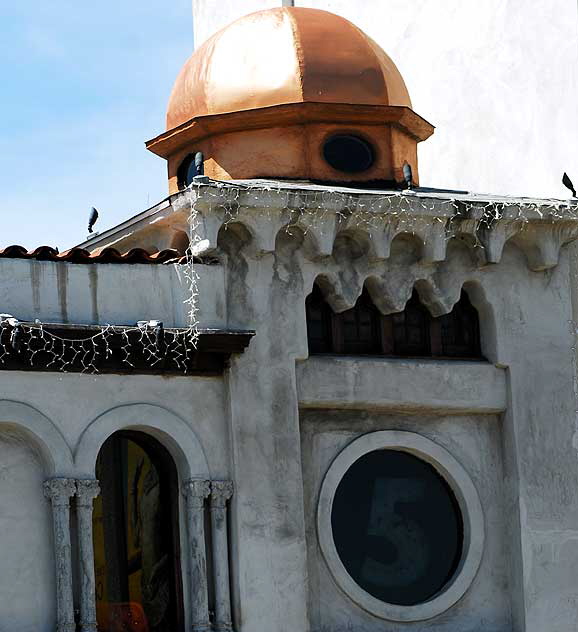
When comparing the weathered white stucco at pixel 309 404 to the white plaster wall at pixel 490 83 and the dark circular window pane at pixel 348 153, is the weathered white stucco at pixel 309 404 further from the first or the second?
the white plaster wall at pixel 490 83

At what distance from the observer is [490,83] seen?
30.1 m

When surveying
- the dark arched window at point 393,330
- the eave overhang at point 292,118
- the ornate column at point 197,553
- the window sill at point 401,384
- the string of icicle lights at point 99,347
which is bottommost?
the ornate column at point 197,553

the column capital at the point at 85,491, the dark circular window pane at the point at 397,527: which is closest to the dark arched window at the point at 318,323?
the dark circular window pane at the point at 397,527

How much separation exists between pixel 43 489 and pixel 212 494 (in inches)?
69.3

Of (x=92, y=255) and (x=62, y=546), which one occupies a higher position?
(x=92, y=255)

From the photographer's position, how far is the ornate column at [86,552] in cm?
2305

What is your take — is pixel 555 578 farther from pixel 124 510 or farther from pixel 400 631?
pixel 124 510

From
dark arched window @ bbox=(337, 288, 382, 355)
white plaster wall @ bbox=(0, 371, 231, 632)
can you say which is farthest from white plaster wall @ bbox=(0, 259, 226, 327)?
dark arched window @ bbox=(337, 288, 382, 355)

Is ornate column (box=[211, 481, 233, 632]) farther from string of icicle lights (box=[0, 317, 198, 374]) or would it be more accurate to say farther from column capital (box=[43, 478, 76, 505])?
column capital (box=[43, 478, 76, 505])

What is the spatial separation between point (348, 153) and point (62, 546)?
5.99 m

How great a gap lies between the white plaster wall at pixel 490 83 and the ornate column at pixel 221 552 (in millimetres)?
6637

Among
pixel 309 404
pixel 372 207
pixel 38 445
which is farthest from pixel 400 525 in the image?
pixel 38 445

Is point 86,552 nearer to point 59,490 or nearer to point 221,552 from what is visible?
point 59,490

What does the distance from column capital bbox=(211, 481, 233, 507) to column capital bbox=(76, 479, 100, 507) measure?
1.26 metres
